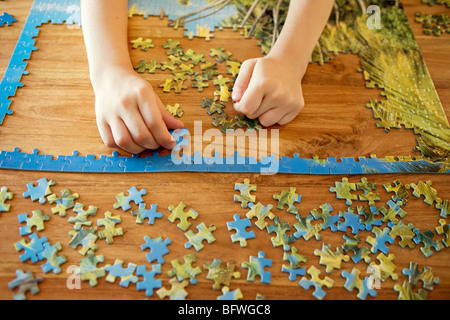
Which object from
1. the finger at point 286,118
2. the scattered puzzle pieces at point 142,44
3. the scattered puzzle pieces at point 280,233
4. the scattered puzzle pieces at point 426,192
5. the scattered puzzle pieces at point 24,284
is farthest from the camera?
the scattered puzzle pieces at point 142,44

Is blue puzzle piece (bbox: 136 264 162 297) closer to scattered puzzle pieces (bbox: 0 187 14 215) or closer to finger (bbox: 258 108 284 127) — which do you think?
scattered puzzle pieces (bbox: 0 187 14 215)

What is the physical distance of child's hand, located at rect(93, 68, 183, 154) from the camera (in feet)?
3.40

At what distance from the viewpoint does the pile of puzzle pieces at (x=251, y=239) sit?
2.98 ft

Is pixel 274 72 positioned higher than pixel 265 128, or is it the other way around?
pixel 274 72

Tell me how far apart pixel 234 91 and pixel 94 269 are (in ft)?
2.13

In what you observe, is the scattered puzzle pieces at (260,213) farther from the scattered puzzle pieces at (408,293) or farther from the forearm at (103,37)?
the forearm at (103,37)

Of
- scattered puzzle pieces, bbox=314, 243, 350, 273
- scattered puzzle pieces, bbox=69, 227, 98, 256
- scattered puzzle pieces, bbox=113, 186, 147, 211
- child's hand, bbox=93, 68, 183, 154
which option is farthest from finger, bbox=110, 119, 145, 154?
scattered puzzle pieces, bbox=314, 243, 350, 273

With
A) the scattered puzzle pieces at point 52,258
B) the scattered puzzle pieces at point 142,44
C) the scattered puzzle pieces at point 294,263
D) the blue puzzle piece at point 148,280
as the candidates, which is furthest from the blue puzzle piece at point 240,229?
the scattered puzzle pieces at point 142,44

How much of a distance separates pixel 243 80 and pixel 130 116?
1.21ft

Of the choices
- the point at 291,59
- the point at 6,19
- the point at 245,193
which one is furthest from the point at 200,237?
the point at 6,19

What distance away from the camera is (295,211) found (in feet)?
3.36

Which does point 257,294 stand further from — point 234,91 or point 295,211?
point 234,91

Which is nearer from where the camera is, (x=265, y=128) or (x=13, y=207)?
(x=13, y=207)
